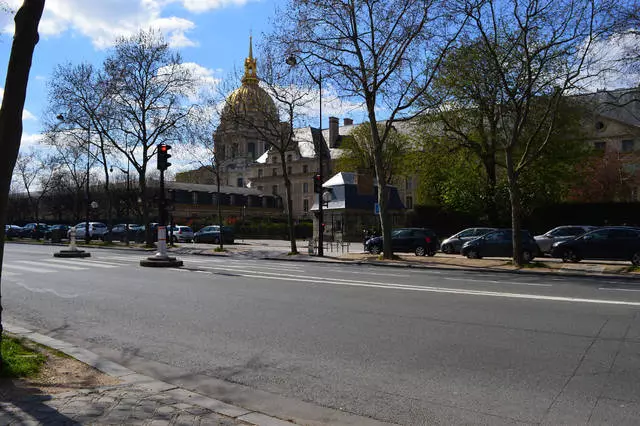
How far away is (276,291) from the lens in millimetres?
12836

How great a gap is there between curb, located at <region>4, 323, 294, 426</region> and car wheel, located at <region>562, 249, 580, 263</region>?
2199cm

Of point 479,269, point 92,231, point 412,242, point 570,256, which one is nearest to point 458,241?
point 412,242

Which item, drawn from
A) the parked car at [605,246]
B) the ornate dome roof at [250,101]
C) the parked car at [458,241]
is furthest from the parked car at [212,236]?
the parked car at [605,246]

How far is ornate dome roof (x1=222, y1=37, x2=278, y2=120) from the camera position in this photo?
101 ft

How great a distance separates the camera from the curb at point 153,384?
459 centimetres

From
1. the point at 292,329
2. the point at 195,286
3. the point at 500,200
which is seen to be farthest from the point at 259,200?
the point at 292,329

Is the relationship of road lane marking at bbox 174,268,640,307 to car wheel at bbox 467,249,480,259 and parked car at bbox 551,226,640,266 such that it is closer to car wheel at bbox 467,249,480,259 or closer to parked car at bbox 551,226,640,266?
parked car at bbox 551,226,640,266

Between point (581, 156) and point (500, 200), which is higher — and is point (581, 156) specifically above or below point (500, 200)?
above

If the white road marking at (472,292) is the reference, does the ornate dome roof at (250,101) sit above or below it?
above

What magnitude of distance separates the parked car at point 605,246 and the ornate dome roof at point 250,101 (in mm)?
16950

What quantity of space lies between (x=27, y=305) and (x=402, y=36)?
19890mm

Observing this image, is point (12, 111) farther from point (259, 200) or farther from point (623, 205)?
point (259, 200)

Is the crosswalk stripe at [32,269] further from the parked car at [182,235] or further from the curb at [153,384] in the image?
the parked car at [182,235]

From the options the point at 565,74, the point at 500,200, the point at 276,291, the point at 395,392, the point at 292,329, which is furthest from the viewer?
the point at 500,200
